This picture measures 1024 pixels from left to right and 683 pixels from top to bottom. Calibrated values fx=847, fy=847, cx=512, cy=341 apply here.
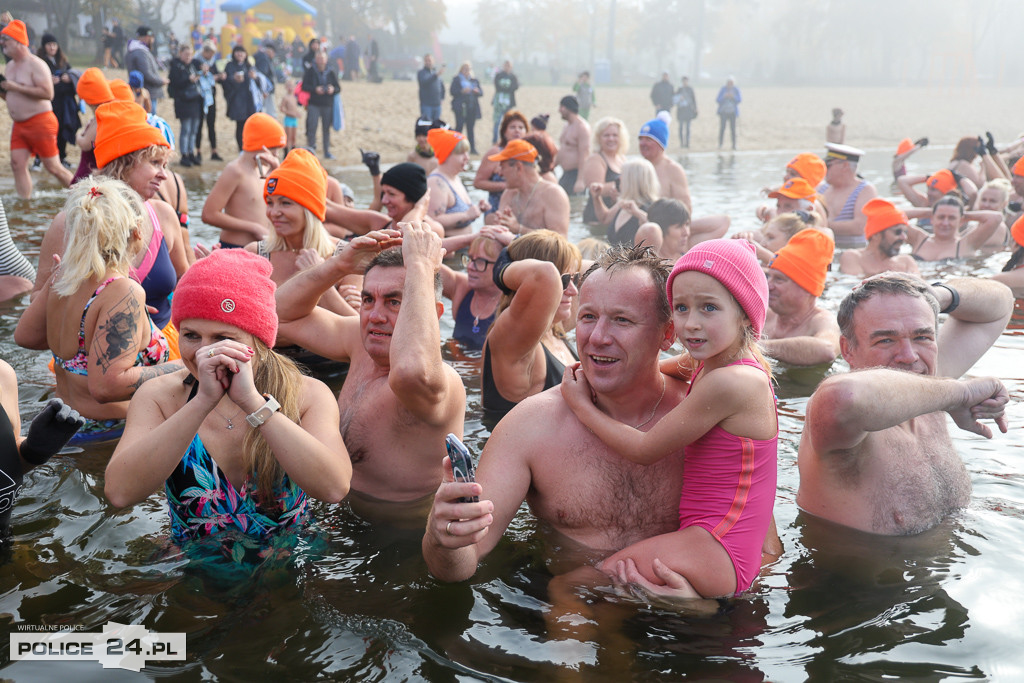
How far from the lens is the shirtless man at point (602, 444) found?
133 inches

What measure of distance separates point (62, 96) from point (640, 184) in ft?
37.5

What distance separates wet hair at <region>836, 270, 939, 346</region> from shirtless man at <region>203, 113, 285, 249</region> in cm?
563

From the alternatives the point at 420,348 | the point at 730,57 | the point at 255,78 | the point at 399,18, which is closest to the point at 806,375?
the point at 420,348

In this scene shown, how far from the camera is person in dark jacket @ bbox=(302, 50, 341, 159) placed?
19.9 meters

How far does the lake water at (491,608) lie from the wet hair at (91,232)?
1275mm

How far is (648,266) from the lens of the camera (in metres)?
3.46

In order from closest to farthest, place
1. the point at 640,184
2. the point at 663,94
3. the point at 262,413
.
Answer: the point at 262,413 → the point at 640,184 → the point at 663,94

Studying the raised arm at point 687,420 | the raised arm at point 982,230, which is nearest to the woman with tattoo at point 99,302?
the raised arm at point 687,420

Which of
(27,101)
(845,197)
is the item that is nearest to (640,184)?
(845,197)

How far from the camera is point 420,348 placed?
3.48 m

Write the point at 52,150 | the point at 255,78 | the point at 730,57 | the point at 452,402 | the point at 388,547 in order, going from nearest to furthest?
1. the point at 452,402
2. the point at 388,547
3. the point at 52,150
4. the point at 255,78
5. the point at 730,57

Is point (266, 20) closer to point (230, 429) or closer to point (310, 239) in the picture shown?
point (310, 239)

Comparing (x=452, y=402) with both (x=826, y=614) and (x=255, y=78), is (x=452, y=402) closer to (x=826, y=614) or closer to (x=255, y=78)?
(x=826, y=614)

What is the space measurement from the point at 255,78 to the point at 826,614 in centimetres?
1844
